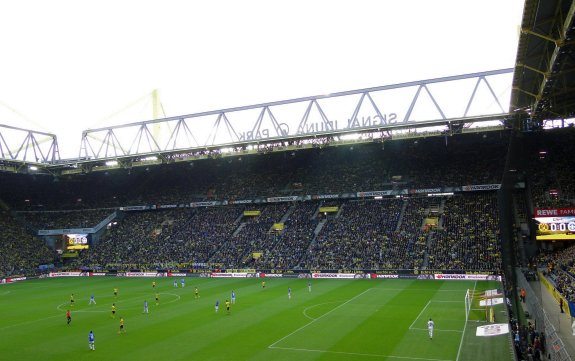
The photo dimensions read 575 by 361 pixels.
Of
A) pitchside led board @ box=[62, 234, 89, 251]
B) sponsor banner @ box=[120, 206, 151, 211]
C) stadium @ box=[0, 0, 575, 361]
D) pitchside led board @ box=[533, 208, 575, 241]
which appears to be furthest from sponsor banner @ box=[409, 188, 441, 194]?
pitchside led board @ box=[62, 234, 89, 251]

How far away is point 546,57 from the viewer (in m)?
24.5

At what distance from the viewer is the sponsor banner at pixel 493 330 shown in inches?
962

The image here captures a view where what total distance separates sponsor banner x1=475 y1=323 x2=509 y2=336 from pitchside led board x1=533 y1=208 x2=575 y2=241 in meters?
23.0

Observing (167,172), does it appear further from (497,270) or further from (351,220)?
(497,270)

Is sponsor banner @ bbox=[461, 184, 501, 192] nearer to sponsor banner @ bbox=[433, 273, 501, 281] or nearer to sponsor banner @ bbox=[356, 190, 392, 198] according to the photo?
sponsor banner @ bbox=[356, 190, 392, 198]

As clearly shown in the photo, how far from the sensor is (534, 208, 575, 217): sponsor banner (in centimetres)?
4362

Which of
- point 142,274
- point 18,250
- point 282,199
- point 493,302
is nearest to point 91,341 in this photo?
point 493,302

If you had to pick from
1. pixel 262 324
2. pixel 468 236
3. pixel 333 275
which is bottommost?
pixel 262 324

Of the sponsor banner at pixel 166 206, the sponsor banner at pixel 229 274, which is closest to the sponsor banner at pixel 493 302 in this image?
→ the sponsor banner at pixel 229 274

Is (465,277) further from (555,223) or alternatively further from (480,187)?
(480,187)

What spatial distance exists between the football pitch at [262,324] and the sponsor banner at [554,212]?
9321 mm

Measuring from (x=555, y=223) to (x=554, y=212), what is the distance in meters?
1.11

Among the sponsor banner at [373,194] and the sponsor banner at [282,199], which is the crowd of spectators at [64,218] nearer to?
the sponsor banner at [282,199]

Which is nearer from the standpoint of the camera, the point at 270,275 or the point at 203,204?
the point at 270,275
